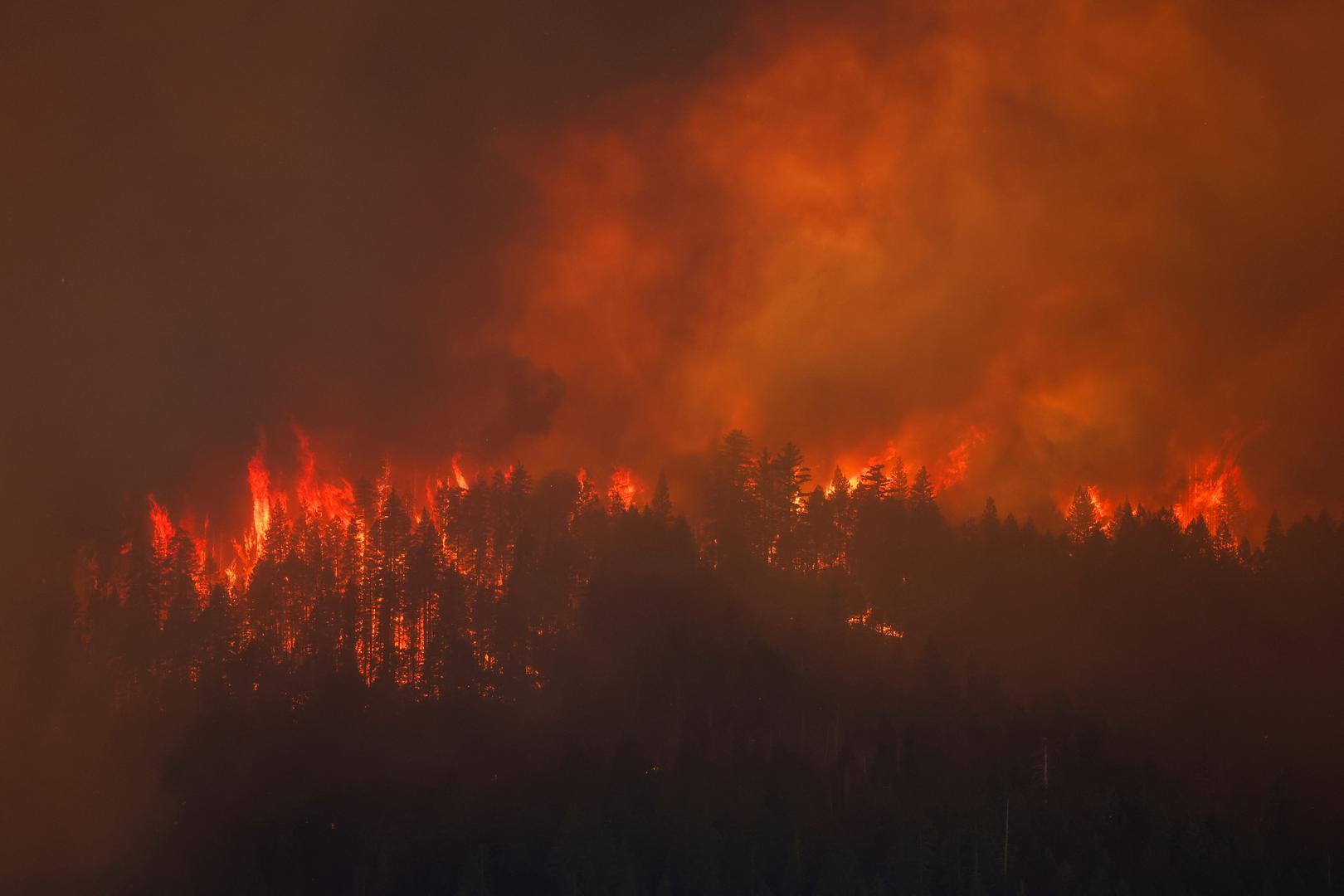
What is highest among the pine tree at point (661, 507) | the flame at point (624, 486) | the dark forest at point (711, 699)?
the flame at point (624, 486)

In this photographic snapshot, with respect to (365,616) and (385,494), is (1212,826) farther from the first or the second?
(385,494)

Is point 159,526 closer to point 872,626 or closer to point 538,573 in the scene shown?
point 538,573

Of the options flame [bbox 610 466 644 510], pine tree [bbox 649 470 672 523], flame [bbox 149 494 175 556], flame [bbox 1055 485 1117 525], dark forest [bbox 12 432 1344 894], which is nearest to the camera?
dark forest [bbox 12 432 1344 894]

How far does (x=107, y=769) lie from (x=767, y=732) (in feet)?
192

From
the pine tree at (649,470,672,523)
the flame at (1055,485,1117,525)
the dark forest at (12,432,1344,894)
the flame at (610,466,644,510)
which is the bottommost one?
the dark forest at (12,432,1344,894)

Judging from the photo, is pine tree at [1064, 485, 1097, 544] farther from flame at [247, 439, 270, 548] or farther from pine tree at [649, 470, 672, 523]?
flame at [247, 439, 270, 548]

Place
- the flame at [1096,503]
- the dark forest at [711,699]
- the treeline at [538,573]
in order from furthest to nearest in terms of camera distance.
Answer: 1. the flame at [1096,503]
2. the treeline at [538,573]
3. the dark forest at [711,699]

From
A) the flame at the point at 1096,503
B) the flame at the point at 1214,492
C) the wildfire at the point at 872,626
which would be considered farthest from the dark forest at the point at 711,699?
the flame at the point at 1214,492

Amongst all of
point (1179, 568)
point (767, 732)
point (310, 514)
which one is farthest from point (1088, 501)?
point (310, 514)

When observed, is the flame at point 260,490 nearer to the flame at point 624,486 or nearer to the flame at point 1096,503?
the flame at point 624,486

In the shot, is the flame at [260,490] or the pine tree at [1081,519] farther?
the flame at [260,490]

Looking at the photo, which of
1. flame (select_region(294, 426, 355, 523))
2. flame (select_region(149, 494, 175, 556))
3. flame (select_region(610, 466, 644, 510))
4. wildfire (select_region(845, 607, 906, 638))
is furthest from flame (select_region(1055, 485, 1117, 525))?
flame (select_region(149, 494, 175, 556))

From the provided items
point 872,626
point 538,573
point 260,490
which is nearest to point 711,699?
point 872,626

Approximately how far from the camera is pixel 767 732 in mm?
102188
